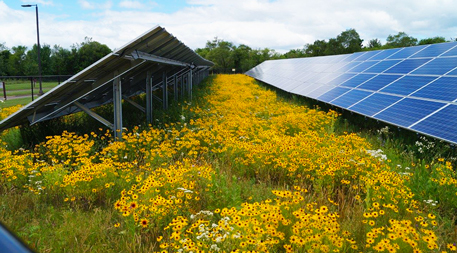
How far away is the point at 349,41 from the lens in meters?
84.4

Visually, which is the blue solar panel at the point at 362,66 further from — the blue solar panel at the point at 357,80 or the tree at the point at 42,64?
the tree at the point at 42,64

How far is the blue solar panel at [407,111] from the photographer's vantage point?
7190 mm

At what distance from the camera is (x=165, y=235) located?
3729 mm

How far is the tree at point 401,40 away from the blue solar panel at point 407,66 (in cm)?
8176

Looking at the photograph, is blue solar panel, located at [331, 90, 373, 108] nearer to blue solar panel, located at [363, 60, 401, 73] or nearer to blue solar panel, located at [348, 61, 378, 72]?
blue solar panel, located at [363, 60, 401, 73]

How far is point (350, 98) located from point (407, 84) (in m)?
1.56

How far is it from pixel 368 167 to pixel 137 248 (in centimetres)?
358

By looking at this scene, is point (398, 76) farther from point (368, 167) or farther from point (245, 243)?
point (245, 243)

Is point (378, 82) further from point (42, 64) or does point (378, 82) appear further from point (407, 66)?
point (42, 64)

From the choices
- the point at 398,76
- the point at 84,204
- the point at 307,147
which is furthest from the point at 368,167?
the point at 398,76

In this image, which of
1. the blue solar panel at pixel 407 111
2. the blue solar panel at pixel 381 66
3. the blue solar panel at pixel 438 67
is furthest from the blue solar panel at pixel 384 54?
the blue solar panel at pixel 407 111

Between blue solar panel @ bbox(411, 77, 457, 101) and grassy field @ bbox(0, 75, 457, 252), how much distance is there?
177 cm

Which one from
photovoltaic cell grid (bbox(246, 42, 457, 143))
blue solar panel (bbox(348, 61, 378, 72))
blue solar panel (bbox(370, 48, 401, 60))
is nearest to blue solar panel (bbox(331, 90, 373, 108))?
photovoltaic cell grid (bbox(246, 42, 457, 143))

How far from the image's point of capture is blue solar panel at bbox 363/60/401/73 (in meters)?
12.5
